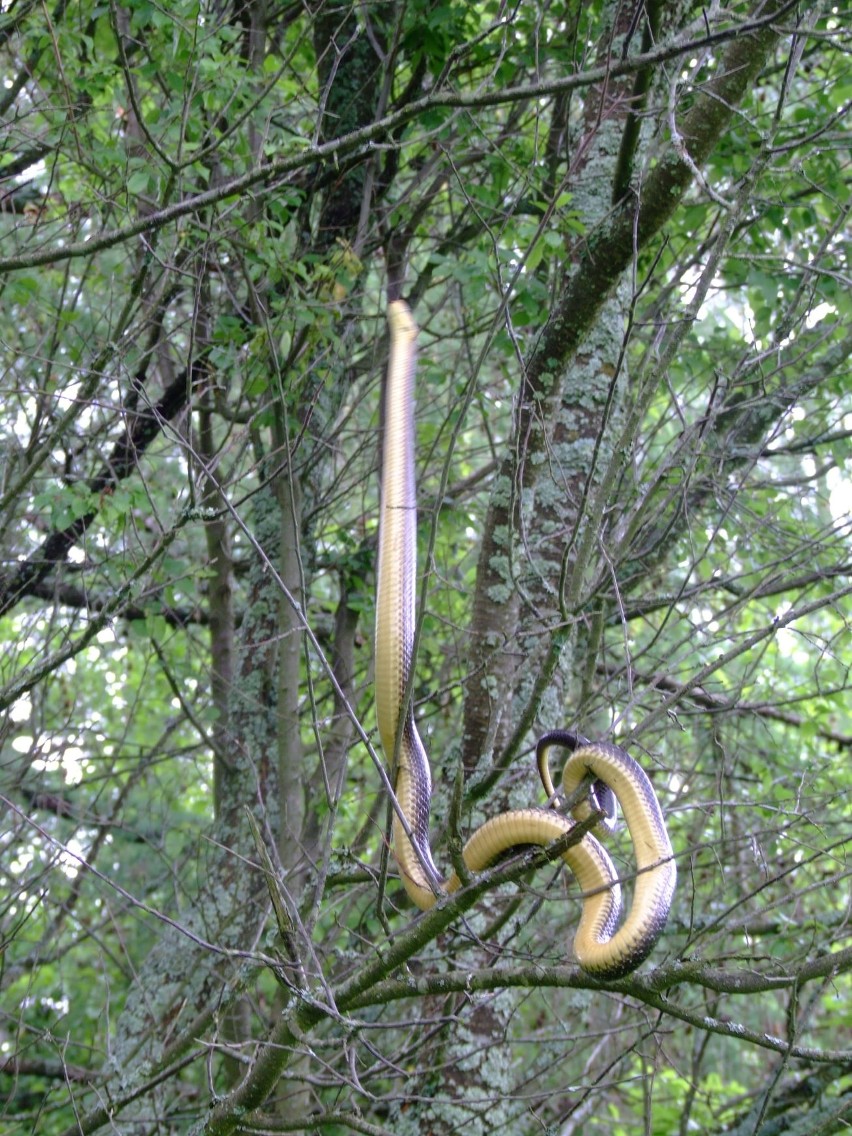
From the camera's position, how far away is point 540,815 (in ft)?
9.34

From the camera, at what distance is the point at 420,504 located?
6.44 meters

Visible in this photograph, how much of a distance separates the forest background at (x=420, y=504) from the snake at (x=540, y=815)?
139 millimetres

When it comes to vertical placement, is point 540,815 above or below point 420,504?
below

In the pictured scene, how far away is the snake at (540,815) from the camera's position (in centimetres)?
263

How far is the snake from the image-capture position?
2.63m

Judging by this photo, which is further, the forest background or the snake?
the forest background

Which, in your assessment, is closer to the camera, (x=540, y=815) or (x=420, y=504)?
(x=540, y=815)

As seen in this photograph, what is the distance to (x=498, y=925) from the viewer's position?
3.04 metres

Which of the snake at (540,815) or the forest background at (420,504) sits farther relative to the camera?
the forest background at (420,504)

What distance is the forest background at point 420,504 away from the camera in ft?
11.8

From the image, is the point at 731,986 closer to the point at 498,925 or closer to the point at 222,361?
the point at 498,925

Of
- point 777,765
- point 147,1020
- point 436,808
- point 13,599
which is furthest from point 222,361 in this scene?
point 777,765

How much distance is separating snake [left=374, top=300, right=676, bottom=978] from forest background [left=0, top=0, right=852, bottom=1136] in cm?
14

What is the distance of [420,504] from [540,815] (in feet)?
12.2
